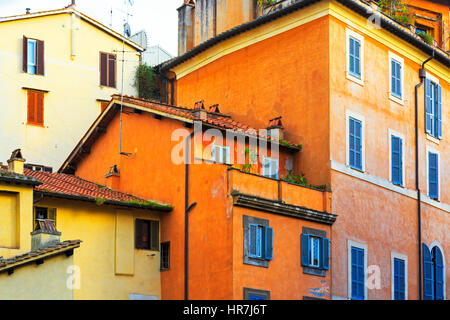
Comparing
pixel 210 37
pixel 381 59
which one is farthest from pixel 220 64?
pixel 381 59

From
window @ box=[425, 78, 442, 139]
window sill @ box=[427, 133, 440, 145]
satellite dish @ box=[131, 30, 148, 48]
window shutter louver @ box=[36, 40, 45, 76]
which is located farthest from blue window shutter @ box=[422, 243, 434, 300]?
satellite dish @ box=[131, 30, 148, 48]

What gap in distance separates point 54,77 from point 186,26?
21.1ft

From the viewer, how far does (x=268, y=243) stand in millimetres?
30109

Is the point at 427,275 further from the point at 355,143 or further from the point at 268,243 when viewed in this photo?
the point at 268,243

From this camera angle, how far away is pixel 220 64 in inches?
1508

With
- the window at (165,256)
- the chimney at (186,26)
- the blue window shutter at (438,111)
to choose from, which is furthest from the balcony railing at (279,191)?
the chimney at (186,26)

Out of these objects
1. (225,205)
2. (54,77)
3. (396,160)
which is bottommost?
(225,205)

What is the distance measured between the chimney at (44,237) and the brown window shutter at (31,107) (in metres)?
15.3

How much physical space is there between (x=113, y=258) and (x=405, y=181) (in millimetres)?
11353

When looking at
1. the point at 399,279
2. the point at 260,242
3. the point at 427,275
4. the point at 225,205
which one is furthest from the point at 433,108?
the point at 225,205

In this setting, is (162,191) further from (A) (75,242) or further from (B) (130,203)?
(A) (75,242)

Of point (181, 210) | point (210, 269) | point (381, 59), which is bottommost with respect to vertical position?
point (210, 269)

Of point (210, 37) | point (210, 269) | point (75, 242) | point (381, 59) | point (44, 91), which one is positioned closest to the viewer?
point (75, 242)

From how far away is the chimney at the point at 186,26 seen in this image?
42.8 m
